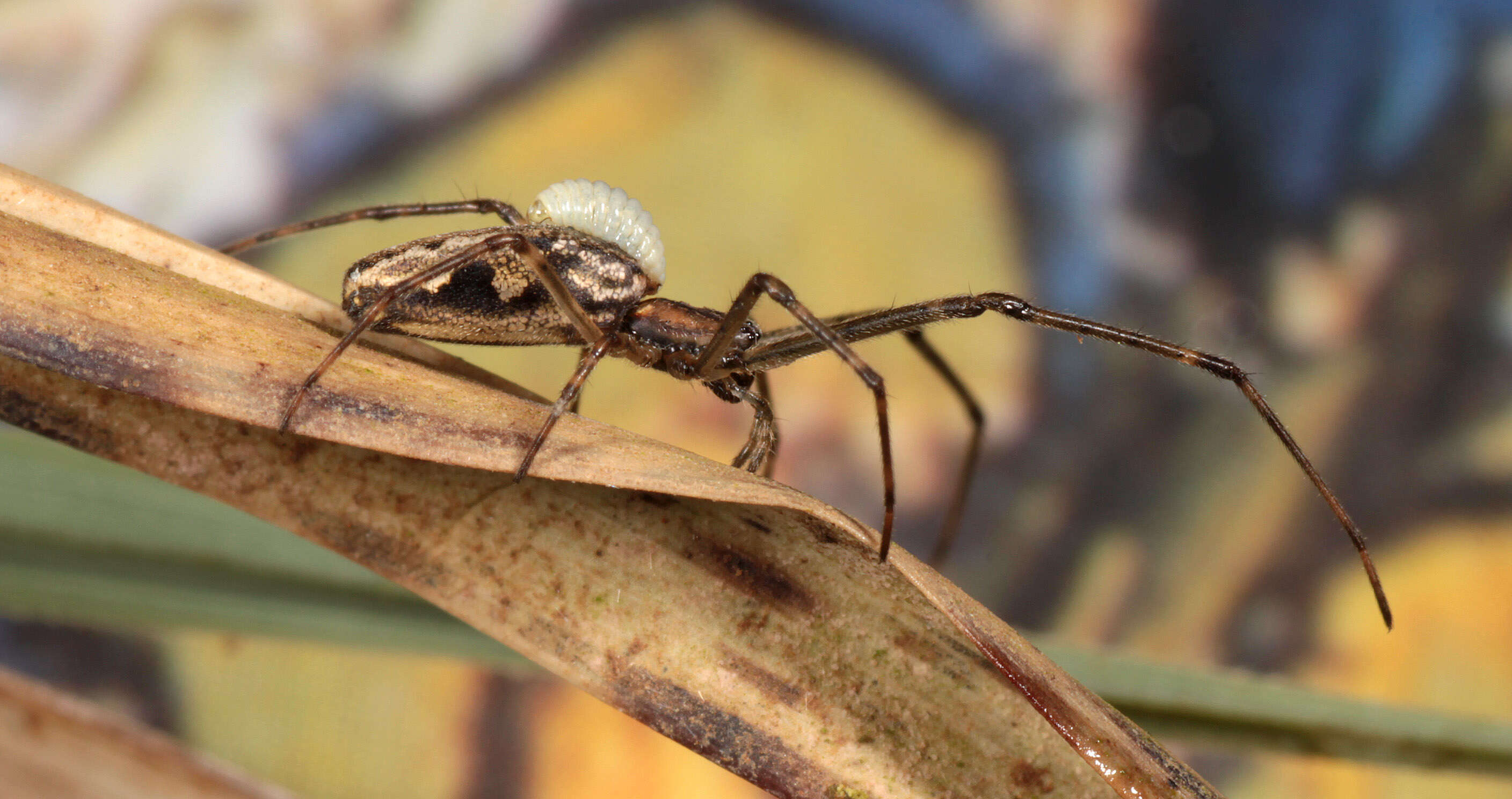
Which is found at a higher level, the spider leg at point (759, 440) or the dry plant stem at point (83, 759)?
the spider leg at point (759, 440)

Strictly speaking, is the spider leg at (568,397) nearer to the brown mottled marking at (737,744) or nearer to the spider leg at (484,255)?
the spider leg at (484,255)

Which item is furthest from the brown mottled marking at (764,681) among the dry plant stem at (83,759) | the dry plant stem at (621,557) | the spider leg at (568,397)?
the dry plant stem at (83,759)

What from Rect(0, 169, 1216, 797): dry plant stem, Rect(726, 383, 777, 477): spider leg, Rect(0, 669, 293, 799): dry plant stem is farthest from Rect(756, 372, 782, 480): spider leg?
Rect(0, 669, 293, 799): dry plant stem

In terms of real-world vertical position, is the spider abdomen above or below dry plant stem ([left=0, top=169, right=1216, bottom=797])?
above

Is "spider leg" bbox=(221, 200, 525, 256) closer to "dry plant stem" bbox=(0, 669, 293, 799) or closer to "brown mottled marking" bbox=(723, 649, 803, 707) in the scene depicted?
"dry plant stem" bbox=(0, 669, 293, 799)

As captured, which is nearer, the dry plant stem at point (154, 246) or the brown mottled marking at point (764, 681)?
the brown mottled marking at point (764, 681)

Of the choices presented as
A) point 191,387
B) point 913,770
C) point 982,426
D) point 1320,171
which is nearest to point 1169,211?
point 1320,171

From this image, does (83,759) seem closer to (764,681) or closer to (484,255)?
(484,255)
